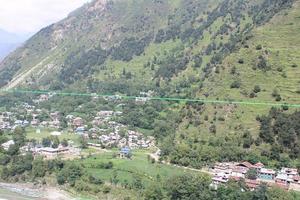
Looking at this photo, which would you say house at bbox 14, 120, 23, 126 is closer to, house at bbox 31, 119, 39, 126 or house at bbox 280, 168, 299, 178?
house at bbox 31, 119, 39, 126

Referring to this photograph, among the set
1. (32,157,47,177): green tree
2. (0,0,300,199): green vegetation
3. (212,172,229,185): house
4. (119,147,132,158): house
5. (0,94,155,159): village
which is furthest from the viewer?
(0,94,155,159): village

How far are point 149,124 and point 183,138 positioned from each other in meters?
9.86

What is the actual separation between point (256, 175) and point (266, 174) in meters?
0.47

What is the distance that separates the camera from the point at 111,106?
49.3 metres

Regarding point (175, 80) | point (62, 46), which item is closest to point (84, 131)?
point (175, 80)

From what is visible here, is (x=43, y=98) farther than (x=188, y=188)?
Yes

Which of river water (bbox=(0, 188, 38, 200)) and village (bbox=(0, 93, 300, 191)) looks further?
river water (bbox=(0, 188, 38, 200))

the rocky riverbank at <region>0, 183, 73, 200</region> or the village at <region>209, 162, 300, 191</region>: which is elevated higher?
the village at <region>209, 162, 300, 191</region>

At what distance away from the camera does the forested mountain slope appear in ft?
103

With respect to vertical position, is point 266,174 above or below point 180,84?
below

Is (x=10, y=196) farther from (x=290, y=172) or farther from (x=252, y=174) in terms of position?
(x=290, y=172)

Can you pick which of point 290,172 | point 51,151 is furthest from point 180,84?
point 290,172

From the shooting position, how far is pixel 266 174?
26.6 metres

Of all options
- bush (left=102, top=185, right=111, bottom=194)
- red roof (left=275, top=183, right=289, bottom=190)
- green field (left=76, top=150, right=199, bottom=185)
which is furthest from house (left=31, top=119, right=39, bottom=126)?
red roof (left=275, top=183, right=289, bottom=190)
